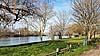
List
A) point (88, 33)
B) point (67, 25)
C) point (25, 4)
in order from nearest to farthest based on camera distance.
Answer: point (25, 4)
point (88, 33)
point (67, 25)

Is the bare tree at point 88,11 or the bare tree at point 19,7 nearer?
the bare tree at point 19,7

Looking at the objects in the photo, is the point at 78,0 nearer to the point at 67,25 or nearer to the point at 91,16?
the point at 91,16

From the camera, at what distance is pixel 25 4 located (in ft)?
71.8

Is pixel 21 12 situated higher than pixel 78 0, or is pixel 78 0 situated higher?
pixel 78 0

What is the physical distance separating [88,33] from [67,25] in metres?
44.3

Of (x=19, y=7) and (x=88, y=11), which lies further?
(x=88, y=11)

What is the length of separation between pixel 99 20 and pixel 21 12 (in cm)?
3831

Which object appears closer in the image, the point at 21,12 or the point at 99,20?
the point at 21,12

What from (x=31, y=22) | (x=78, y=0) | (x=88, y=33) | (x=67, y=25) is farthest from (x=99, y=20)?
(x=67, y=25)

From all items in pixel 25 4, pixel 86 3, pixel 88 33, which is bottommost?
pixel 88 33

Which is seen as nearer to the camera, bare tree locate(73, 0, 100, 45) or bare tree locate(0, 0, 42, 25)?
bare tree locate(0, 0, 42, 25)

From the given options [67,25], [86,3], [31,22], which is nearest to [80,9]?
[86,3]

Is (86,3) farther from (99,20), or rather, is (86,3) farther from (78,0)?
(99,20)

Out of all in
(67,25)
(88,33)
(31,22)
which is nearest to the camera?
(31,22)
